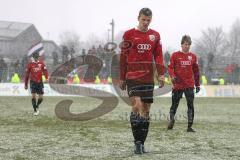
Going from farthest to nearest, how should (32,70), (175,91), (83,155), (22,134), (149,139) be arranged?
(32,70) < (175,91) < (22,134) < (149,139) < (83,155)

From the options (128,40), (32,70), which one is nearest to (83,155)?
(128,40)

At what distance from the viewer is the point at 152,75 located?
25.6ft

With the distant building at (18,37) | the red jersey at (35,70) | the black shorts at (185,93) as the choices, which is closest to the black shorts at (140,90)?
the black shorts at (185,93)

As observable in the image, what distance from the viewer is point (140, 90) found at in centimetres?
750

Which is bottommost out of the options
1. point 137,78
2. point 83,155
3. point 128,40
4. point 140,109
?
point 83,155

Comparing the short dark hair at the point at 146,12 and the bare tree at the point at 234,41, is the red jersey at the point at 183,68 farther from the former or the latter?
the bare tree at the point at 234,41

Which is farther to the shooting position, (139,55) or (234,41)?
(234,41)

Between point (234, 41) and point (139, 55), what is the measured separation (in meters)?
83.0

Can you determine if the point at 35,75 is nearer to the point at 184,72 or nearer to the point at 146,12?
the point at 184,72

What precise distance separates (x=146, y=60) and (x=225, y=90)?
83.4 feet

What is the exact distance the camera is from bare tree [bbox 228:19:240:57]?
279ft

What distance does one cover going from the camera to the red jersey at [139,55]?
294 inches

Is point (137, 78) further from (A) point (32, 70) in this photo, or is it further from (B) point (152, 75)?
(A) point (32, 70)

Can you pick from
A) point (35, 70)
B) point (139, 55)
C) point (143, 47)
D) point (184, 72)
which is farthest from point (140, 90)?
point (35, 70)
